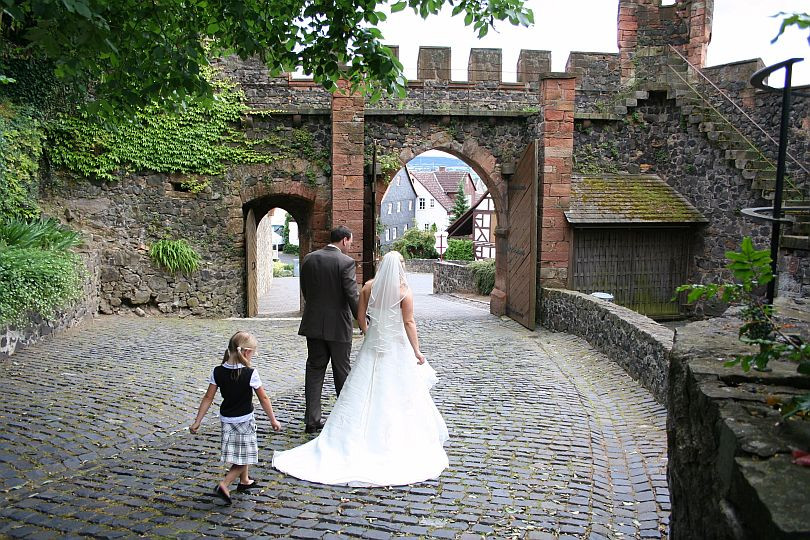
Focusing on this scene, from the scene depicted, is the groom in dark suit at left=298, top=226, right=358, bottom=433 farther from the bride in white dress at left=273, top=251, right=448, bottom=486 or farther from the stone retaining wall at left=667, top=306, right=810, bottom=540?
the stone retaining wall at left=667, top=306, right=810, bottom=540

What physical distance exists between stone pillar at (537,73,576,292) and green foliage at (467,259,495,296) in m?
8.53

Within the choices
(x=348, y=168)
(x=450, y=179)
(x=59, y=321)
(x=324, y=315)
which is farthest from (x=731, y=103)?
(x=450, y=179)

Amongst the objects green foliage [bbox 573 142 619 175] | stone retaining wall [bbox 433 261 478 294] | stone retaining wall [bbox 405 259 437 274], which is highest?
green foliage [bbox 573 142 619 175]

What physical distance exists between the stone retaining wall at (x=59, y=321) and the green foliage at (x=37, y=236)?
1.80 feet

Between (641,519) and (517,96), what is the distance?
42.3 ft

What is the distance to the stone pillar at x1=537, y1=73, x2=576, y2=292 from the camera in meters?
13.2

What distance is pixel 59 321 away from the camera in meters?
10.8

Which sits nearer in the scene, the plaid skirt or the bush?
the plaid skirt

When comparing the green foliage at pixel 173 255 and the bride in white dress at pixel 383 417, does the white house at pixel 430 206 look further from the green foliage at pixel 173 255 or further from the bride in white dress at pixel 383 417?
the bride in white dress at pixel 383 417

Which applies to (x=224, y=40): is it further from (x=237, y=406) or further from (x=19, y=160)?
(x=19, y=160)

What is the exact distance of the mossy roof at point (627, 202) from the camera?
1420cm

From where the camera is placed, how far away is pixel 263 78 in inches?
594

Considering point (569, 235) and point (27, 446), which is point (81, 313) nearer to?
point (27, 446)

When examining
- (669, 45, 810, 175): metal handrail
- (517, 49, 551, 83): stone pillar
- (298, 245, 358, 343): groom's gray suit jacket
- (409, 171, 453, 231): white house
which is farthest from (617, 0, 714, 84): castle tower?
(409, 171, 453, 231): white house
